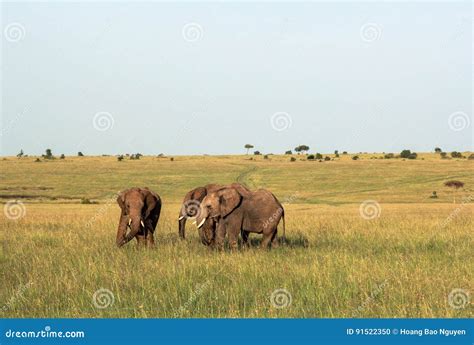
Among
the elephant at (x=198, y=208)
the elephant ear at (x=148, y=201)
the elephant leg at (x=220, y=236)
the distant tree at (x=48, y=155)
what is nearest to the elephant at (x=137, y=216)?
the elephant ear at (x=148, y=201)

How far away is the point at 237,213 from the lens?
564 inches

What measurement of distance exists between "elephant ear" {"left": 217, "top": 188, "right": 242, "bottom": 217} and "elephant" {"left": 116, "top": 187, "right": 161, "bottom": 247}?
6.65 feet

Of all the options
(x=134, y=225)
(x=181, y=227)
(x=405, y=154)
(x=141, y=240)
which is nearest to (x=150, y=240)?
(x=141, y=240)

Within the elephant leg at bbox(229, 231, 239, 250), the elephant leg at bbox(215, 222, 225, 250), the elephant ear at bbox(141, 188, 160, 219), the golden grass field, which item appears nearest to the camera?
the golden grass field

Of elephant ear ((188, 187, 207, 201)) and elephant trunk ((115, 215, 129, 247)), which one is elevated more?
elephant ear ((188, 187, 207, 201))

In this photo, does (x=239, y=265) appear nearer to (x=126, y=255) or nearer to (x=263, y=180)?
(x=126, y=255)

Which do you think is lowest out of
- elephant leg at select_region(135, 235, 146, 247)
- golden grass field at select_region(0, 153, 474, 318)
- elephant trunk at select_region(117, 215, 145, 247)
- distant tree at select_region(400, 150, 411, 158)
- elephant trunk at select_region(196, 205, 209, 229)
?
golden grass field at select_region(0, 153, 474, 318)

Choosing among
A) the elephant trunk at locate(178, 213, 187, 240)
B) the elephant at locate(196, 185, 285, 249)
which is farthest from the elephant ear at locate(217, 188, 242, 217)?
the elephant trunk at locate(178, 213, 187, 240)

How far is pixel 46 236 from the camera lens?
17.8 metres

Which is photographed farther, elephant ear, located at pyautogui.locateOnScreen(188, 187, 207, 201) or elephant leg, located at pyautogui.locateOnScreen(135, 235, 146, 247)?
elephant ear, located at pyautogui.locateOnScreen(188, 187, 207, 201)

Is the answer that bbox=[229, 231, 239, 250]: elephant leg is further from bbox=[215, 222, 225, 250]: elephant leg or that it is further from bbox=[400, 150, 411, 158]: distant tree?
bbox=[400, 150, 411, 158]: distant tree

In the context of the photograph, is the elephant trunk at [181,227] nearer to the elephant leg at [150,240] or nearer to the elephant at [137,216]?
the elephant at [137,216]

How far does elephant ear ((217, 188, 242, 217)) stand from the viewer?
14.2m

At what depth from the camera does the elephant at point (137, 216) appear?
1494 centimetres
